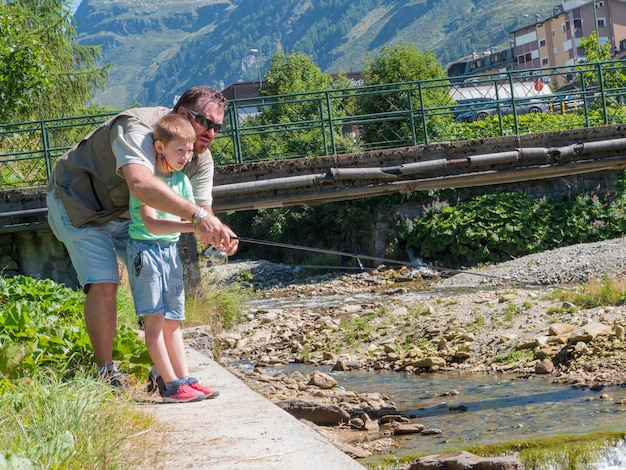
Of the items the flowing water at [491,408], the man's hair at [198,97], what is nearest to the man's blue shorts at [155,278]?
the man's hair at [198,97]

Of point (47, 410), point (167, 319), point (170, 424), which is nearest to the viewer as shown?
point (47, 410)

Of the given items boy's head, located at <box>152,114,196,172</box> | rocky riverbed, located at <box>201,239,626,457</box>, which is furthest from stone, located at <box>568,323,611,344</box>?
boy's head, located at <box>152,114,196,172</box>

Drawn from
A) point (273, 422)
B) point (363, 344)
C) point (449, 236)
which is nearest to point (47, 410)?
point (273, 422)

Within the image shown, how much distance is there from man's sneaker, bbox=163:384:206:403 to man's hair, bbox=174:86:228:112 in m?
1.59

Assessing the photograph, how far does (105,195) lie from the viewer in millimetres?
5398

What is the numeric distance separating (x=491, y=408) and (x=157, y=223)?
5490 millimetres

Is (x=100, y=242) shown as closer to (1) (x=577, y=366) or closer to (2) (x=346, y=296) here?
(1) (x=577, y=366)

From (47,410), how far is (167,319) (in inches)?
55.8

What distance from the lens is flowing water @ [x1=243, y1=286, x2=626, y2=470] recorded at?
8.02 metres

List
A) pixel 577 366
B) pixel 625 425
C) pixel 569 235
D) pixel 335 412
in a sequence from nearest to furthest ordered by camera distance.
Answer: pixel 625 425
pixel 335 412
pixel 577 366
pixel 569 235

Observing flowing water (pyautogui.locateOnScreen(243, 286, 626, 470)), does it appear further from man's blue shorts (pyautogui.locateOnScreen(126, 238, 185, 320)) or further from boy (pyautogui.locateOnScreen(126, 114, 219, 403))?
man's blue shorts (pyautogui.locateOnScreen(126, 238, 185, 320))

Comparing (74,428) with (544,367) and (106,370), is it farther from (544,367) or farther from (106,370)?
(544,367)

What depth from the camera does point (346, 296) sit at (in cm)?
2438

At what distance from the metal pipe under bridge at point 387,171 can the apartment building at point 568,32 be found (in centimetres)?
6890
